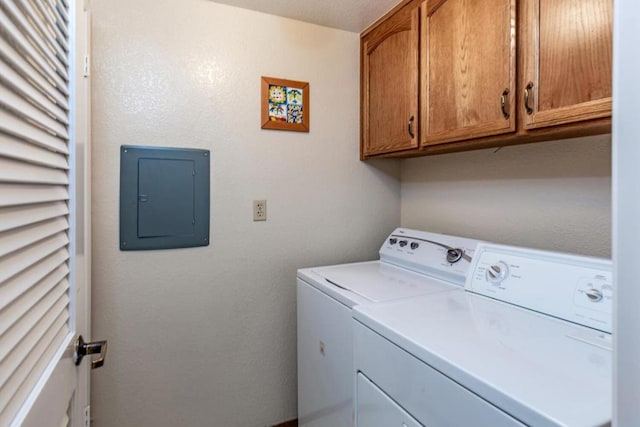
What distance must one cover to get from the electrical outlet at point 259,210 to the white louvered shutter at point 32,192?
1.07 meters

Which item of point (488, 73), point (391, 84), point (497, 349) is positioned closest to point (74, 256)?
point (497, 349)

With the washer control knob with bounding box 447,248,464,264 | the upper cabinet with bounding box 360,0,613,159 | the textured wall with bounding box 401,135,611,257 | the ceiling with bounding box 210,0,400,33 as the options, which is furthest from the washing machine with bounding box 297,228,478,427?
the ceiling with bounding box 210,0,400,33

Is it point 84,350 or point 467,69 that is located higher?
point 467,69

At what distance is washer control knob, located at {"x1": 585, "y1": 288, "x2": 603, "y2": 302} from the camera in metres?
0.94

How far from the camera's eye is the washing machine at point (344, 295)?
128 cm

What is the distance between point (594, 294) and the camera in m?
0.95

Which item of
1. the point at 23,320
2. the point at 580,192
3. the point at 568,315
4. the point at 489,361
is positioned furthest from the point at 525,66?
the point at 23,320

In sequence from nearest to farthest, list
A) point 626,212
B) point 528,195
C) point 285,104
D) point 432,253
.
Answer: point 626,212 → point 528,195 → point 432,253 → point 285,104

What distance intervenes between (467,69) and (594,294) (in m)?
0.92

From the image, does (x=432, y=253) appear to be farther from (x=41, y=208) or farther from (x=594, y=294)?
(x=41, y=208)

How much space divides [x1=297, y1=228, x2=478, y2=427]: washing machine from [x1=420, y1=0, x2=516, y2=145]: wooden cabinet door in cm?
53

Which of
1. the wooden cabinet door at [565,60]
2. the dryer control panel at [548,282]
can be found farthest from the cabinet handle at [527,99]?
the dryer control panel at [548,282]

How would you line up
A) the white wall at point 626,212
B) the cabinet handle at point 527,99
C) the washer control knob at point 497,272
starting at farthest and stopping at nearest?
the washer control knob at point 497,272, the cabinet handle at point 527,99, the white wall at point 626,212

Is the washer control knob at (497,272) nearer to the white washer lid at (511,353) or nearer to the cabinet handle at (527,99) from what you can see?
the white washer lid at (511,353)
